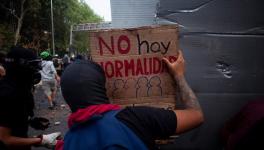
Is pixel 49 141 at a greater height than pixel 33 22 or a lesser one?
Answer: lesser

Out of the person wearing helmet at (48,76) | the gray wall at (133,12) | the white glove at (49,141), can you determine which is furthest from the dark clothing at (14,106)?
the person wearing helmet at (48,76)

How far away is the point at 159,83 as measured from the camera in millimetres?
2400

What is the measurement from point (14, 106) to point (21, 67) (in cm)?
31

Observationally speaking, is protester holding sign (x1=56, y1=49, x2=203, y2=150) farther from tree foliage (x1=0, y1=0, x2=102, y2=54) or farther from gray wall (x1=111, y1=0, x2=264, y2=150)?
tree foliage (x1=0, y1=0, x2=102, y2=54)

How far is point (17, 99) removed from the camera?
3.06 m

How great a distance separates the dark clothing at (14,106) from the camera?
3.02m

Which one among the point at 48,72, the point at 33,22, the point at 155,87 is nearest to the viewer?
the point at 155,87

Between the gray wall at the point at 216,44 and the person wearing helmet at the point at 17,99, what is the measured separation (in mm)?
754

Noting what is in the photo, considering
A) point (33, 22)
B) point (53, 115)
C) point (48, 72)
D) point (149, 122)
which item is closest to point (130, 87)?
point (149, 122)

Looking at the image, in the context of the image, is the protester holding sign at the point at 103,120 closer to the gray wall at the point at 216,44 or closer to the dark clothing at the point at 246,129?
the dark clothing at the point at 246,129

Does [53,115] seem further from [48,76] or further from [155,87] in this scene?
[155,87]

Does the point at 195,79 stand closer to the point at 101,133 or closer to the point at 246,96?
the point at 246,96

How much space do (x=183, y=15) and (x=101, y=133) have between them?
1.45 m

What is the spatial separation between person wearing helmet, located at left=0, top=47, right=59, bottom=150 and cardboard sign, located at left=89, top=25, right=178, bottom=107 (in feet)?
3.05
